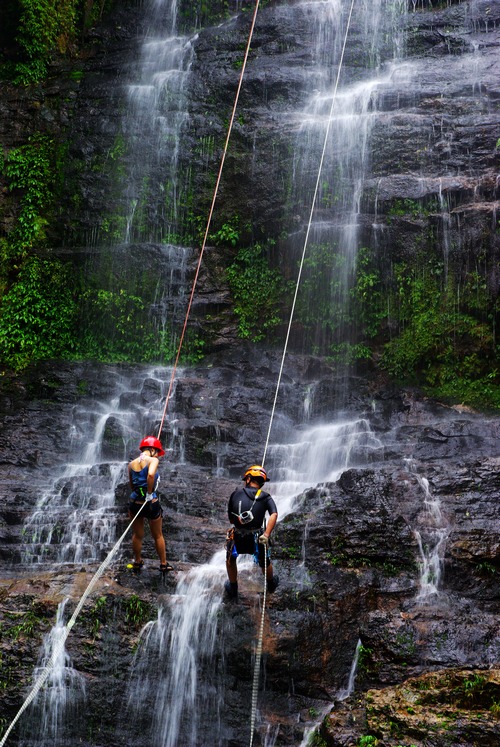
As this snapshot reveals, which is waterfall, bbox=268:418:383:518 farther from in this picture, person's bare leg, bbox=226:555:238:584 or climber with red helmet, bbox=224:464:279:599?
climber with red helmet, bbox=224:464:279:599

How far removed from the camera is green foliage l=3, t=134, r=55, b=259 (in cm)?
1634

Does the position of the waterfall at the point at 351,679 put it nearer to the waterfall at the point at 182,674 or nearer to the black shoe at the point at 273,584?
the black shoe at the point at 273,584

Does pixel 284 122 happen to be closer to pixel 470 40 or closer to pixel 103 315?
pixel 470 40

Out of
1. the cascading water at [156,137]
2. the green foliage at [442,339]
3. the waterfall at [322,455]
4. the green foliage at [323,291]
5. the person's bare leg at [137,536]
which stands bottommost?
the person's bare leg at [137,536]

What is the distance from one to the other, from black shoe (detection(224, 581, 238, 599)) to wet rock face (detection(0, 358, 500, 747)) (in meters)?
0.10

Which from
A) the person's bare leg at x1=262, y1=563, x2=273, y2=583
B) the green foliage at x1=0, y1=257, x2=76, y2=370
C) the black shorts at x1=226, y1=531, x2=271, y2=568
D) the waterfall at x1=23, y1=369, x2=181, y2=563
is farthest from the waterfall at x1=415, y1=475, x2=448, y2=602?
the green foliage at x1=0, y1=257, x2=76, y2=370

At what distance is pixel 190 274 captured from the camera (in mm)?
15938

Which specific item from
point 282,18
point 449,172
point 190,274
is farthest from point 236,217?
point 282,18

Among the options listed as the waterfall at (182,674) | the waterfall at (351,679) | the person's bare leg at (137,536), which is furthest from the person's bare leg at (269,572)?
the person's bare leg at (137,536)

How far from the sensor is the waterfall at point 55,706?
7.29 metres

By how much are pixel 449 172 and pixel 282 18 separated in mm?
7218

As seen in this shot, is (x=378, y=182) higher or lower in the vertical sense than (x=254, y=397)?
higher

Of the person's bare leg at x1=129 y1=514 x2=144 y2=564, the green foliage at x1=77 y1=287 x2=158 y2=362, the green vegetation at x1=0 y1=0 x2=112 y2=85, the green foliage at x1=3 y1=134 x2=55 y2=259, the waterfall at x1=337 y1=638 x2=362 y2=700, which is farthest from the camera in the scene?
the green vegetation at x1=0 y1=0 x2=112 y2=85

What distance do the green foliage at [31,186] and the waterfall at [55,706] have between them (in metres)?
10.9
